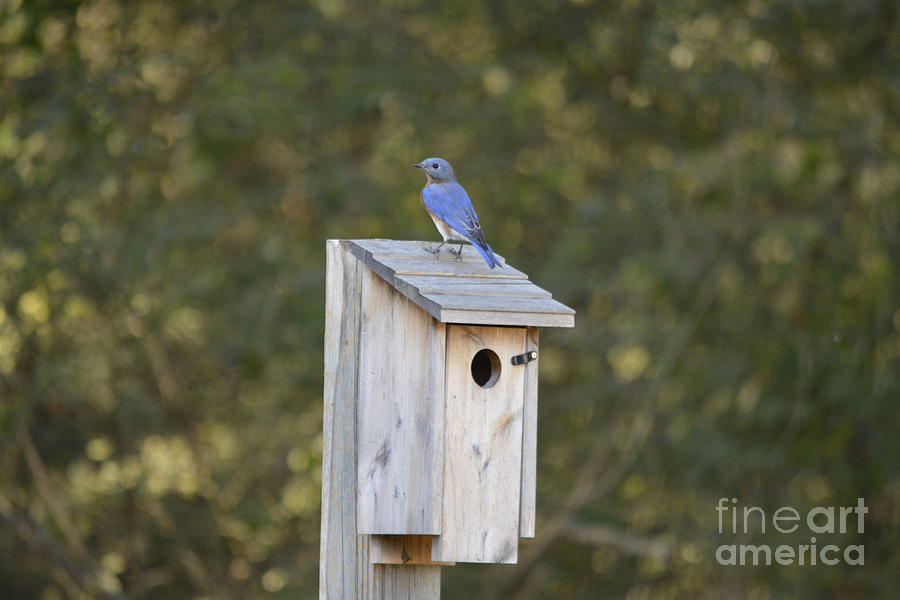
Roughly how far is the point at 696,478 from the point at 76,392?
3760mm

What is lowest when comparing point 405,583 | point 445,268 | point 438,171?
point 405,583

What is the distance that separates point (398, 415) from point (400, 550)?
338 millimetres

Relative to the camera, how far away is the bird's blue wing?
3.52 m

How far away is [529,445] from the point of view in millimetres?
3410

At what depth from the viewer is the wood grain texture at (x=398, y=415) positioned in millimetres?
3277

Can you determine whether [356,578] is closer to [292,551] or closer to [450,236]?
[450,236]

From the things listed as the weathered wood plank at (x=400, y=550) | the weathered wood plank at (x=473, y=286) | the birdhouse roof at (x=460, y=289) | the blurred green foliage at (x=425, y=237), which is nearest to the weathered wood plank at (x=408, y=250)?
the birdhouse roof at (x=460, y=289)

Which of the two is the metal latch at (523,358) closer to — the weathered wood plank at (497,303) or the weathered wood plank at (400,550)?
the weathered wood plank at (497,303)

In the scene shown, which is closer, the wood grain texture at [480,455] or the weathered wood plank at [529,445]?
the wood grain texture at [480,455]

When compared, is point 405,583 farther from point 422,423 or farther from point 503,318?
point 503,318

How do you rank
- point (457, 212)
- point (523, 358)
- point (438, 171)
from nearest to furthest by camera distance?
point (523, 358) < point (457, 212) < point (438, 171)

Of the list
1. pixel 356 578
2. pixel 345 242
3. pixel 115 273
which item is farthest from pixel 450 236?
pixel 115 273

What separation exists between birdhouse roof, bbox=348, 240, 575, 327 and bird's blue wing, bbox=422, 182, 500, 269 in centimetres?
6

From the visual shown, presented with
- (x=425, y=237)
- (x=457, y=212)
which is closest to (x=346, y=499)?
(x=457, y=212)
